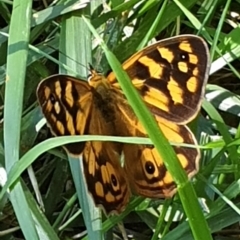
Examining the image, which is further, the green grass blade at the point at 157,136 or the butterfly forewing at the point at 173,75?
the butterfly forewing at the point at 173,75

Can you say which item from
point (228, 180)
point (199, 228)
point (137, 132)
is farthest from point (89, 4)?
point (199, 228)

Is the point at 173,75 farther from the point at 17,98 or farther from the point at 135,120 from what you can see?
the point at 17,98

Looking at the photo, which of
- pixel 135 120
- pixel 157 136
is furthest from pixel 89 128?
pixel 157 136

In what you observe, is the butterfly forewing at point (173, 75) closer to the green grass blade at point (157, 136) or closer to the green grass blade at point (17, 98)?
the green grass blade at point (17, 98)

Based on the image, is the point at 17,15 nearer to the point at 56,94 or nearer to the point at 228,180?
the point at 56,94

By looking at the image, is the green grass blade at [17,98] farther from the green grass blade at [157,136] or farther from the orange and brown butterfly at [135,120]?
the green grass blade at [157,136]

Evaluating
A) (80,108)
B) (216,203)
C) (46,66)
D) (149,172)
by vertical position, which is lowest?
(216,203)

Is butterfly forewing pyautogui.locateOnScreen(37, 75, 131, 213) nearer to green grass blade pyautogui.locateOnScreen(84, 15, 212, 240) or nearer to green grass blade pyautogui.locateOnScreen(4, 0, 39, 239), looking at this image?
green grass blade pyautogui.locateOnScreen(4, 0, 39, 239)

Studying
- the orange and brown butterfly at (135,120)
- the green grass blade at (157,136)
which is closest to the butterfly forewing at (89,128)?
the orange and brown butterfly at (135,120)
